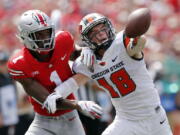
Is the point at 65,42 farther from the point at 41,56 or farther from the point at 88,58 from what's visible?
the point at 88,58

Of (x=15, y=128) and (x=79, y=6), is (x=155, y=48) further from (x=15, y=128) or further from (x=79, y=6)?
(x=15, y=128)

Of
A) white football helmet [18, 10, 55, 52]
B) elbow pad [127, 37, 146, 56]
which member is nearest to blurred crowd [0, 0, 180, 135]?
white football helmet [18, 10, 55, 52]

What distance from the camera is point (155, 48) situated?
990cm

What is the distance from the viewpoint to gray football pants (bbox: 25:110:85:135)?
578 centimetres

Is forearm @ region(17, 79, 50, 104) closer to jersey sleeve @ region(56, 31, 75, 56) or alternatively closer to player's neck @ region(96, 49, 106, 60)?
jersey sleeve @ region(56, 31, 75, 56)

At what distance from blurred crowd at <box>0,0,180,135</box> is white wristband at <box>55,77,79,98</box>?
2.03 metres

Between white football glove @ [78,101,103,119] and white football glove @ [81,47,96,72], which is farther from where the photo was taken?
white football glove @ [81,47,96,72]

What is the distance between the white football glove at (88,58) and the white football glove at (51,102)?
0.35 metres

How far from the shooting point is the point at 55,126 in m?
5.77

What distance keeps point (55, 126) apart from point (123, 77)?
813mm

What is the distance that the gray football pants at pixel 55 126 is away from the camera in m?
5.78

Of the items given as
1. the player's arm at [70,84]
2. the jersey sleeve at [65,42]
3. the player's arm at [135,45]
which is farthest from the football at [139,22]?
the jersey sleeve at [65,42]

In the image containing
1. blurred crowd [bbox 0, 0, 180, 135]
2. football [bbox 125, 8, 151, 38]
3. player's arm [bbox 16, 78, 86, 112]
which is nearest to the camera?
football [bbox 125, 8, 151, 38]

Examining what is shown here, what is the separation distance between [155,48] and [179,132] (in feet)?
5.81
